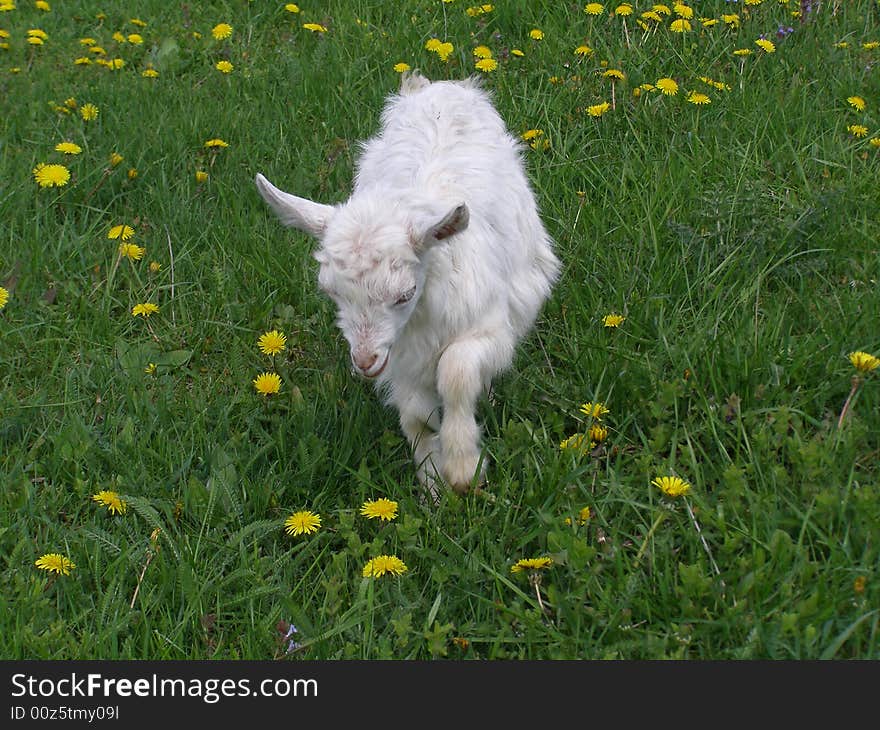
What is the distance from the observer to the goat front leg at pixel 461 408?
3346 millimetres

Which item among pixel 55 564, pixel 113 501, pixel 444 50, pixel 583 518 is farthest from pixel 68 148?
pixel 583 518

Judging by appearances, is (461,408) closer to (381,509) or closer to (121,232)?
(381,509)

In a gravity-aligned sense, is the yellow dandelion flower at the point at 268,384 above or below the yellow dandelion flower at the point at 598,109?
below

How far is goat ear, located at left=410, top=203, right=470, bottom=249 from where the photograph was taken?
10.0ft

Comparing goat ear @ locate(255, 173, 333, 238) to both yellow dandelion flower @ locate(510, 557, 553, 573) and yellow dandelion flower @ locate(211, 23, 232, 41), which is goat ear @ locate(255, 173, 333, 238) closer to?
yellow dandelion flower @ locate(510, 557, 553, 573)

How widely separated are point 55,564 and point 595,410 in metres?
1.72

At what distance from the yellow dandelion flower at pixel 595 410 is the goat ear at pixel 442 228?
28.6 inches

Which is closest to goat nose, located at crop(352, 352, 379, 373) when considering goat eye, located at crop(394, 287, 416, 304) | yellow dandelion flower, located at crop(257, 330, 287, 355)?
goat eye, located at crop(394, 287, 416, 304)

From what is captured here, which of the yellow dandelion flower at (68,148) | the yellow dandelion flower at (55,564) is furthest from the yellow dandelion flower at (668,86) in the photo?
the yellow dandelion flower at (55,564)

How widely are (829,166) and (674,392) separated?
6.15 feet

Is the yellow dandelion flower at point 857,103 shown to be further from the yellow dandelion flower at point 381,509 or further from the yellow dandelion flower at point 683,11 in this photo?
the yellow dandelion flower at point 381,509

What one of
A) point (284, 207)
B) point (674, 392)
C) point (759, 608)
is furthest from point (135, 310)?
point (759, 608)

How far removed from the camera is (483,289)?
350cm

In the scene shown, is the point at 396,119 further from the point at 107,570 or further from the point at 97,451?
the point at 107,570
